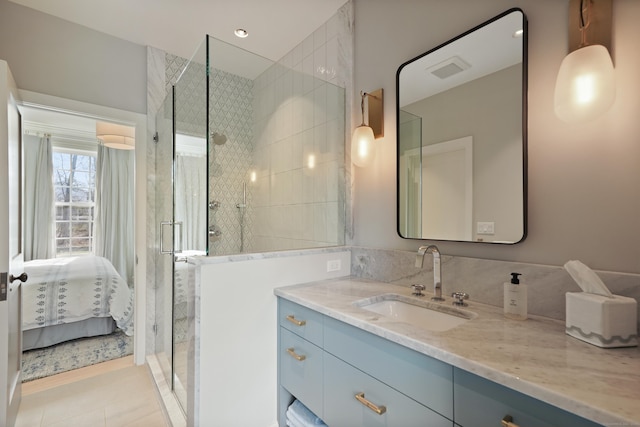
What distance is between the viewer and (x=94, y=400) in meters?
1.95

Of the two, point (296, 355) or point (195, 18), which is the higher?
point (195, 18)

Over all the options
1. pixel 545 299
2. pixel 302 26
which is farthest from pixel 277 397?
pixel 302 26

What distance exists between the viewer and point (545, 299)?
1105 millimetres

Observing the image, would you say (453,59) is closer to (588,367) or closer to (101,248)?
(588,367)

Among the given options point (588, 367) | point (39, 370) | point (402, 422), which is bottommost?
point (39, 370)

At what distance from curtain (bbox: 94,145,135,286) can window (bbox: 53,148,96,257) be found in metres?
0.23

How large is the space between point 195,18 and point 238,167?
1229mm

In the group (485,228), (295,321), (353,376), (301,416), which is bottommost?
(301,416)

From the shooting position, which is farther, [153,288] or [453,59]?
[153,288]

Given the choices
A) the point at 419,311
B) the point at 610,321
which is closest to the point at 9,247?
the point at 419,311

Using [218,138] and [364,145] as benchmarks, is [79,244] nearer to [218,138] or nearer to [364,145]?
[218,138]

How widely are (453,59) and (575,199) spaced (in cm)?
85

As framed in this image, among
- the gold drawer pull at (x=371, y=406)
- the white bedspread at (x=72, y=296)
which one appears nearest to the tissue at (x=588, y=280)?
the gold drawer pull at (x=371, y=406)

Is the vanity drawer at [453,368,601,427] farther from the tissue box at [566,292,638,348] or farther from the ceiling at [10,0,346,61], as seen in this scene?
the ceiling at [10,0,346,61]
